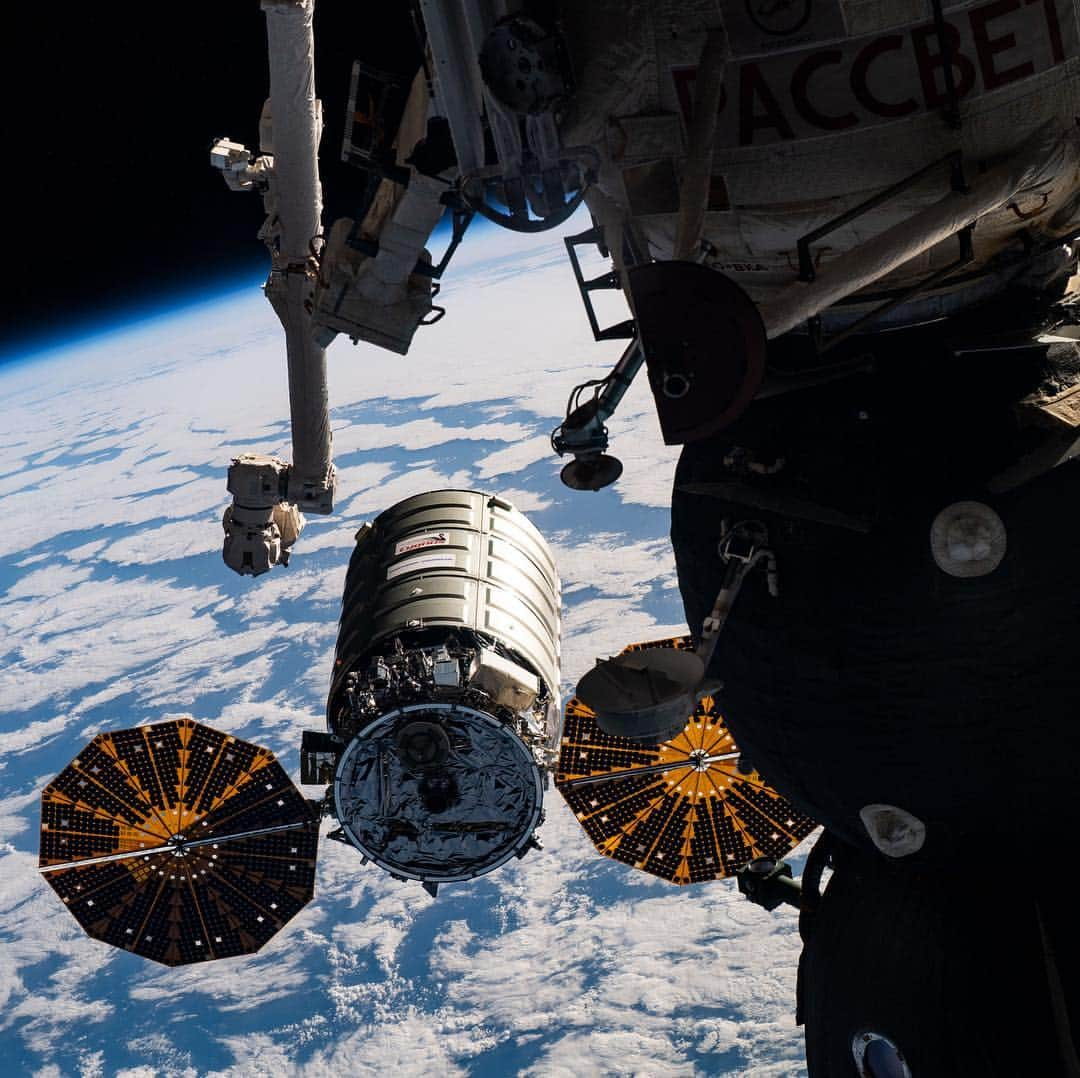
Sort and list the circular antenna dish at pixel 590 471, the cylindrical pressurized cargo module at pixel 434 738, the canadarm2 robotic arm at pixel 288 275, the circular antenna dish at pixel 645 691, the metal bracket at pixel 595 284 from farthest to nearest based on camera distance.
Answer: the canadarm2 robotic arm at pixel 288 275 < the cylindrical pressurized cargo module at pixel 434 738 < the circular antenna dish at pixel 590 471 < the metal bracket at pixel 595 284 < the circular antenna dish at pixel 645 691

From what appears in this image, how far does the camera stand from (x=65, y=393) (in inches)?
4171

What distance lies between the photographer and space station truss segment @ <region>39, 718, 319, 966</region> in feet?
33.0

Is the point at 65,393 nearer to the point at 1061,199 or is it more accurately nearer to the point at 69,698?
the point at 69,698

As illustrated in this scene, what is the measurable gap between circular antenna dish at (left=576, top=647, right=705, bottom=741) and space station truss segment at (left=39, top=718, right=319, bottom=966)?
17.5 ft

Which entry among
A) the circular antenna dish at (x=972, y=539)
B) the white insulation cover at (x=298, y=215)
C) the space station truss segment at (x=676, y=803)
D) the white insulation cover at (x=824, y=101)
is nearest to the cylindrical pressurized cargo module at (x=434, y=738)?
the space station truss segment at (x=676, y=803)

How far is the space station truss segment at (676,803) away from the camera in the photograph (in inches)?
387

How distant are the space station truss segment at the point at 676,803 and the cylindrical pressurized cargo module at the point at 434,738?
2.95ft

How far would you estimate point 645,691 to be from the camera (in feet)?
17.3

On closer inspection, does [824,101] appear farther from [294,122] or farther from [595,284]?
[294,122]

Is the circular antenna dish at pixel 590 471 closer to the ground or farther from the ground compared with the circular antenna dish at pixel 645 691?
farther from the ground

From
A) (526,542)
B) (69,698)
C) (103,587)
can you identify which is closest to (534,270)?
(103,587)

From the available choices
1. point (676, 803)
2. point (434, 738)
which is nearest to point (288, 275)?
point (434, 738)

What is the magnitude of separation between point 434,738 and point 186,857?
303 cm

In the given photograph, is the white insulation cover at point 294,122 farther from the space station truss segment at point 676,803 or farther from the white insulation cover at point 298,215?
the space station truss segment at point 676,803
